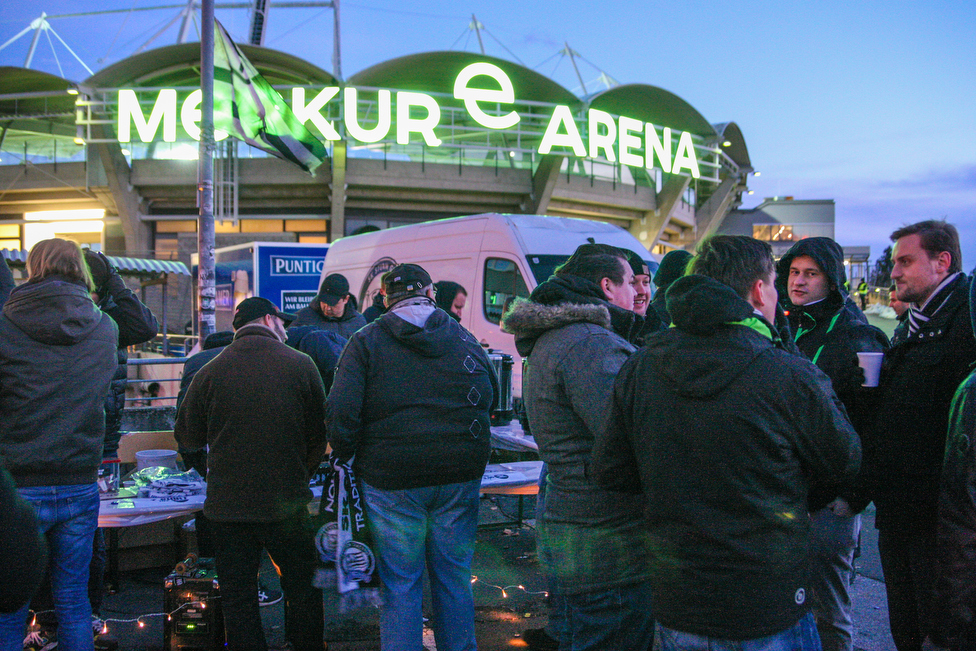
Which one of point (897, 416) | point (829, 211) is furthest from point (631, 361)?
point (829, 211)

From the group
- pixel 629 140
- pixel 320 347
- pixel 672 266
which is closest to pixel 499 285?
pixel 672 266

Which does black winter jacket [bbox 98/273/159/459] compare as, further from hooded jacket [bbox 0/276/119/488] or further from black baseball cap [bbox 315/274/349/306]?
black baseball cap [bbox 315/274/349/306]

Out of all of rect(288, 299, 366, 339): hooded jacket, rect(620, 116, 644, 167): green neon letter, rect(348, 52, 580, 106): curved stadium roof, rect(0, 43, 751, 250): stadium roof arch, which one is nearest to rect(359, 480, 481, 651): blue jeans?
rect(288, 299, 366, 339): hooded jacket

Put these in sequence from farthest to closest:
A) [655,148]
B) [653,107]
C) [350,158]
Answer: [653,107] < [655,148] < [350,158]

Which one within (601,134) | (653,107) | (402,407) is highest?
(653,107)

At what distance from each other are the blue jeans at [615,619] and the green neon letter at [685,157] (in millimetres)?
22751

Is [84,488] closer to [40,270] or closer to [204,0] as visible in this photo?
[40,270]

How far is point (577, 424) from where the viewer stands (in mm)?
2525

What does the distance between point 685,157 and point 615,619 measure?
23.6m

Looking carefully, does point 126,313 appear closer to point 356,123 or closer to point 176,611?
point 176,611

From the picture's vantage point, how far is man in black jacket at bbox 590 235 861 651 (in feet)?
5.69

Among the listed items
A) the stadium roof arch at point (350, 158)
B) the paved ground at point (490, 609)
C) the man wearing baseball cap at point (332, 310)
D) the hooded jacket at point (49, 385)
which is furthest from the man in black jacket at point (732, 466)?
the stadium roof arch at point (350, 158)

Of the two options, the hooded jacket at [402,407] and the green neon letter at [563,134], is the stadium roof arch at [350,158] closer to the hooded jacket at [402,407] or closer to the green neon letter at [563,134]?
the green neon letter at [563,134]

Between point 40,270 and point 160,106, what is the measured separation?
18350 mm
